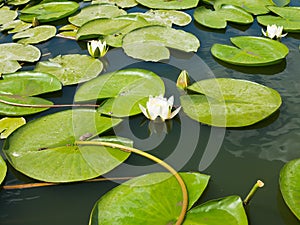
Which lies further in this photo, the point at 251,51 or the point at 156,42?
the point at 156,42

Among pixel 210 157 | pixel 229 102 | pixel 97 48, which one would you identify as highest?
pixel 97 48

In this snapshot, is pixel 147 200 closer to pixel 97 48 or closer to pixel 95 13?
pixel 97 48

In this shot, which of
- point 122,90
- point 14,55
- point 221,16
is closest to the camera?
point 122,90

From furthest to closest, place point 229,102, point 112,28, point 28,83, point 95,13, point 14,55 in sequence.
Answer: point 95,13 < point 112,28 < point 14,55 < point 28,83 < point 229,102

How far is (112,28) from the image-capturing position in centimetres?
297

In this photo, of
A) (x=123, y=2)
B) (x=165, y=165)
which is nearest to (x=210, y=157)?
(x=165, y=165)

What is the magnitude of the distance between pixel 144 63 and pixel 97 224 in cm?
144

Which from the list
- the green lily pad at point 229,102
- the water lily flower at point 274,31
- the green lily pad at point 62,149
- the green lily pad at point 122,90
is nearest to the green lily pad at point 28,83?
the green lily pad at point 122,90

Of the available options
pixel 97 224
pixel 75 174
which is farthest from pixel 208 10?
pixel 97 224

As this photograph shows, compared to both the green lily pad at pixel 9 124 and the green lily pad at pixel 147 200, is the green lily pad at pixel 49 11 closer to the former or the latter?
the green lily pad at pixel 9 124

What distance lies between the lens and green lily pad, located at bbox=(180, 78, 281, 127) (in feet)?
6.16

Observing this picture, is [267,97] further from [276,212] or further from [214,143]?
[276,212]

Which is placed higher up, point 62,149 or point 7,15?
point 7,15

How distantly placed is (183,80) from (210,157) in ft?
2.02
